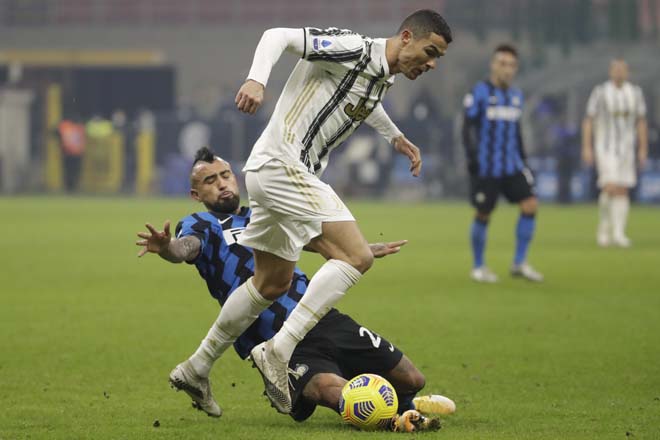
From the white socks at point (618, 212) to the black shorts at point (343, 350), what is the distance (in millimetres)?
12317

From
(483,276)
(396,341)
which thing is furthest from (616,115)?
(396,341)

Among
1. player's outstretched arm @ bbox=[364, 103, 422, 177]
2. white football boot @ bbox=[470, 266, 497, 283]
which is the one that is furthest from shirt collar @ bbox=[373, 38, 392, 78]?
white football boot @ bbox=[470, 266, 497, 283]

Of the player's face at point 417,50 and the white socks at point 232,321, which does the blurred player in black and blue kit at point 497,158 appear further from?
the white socks at point 232,321

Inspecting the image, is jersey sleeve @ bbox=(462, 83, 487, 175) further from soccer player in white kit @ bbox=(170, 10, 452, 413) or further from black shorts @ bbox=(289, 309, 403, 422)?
black shorts @ bbox=(289, 309, 403, 422)

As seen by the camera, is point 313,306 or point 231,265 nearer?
point 313,306

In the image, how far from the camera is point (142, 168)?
130ft

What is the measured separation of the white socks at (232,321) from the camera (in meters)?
6.36

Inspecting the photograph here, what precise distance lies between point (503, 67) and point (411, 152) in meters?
6.82

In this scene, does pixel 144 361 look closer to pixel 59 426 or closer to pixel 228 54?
pixel 59 426

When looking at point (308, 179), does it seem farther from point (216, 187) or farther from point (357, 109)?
point (216, 187)

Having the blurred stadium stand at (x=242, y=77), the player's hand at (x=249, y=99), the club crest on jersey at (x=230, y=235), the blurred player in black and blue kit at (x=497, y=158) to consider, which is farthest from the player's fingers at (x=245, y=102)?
the blurred stadium stand at (x=242, y=77)

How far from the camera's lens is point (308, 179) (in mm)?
6359

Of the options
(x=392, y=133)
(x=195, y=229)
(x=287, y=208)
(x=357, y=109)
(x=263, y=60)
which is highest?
(x=263, y=60)

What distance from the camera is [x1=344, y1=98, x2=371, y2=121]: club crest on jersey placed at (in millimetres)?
6555
